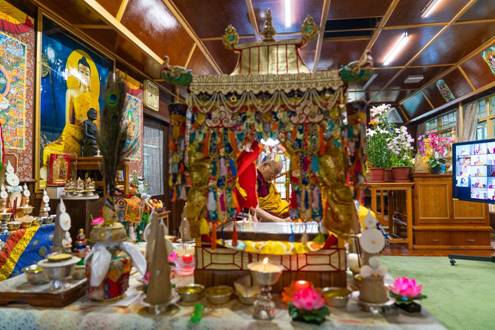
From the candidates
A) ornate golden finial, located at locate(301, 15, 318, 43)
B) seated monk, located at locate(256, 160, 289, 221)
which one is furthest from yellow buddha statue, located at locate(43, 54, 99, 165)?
ornate golden finial, located at locate(301, 15, 318, 43)

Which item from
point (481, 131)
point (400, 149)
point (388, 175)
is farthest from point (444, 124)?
point (388, 175)

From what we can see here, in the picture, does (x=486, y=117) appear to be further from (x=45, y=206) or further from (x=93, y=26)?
(x=45, y=206)

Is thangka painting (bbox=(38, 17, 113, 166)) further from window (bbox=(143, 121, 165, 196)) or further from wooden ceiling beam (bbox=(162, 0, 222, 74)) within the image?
window (bbox=(143, 121, 165, 196))

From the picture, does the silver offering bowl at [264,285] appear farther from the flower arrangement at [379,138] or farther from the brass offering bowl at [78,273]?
the flower arrangement at [379,138]

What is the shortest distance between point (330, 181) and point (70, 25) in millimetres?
3193

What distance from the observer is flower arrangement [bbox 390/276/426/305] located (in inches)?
65.1

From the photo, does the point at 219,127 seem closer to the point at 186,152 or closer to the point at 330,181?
the point at 186,152

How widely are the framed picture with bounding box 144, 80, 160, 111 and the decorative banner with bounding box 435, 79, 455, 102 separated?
19.1 ft

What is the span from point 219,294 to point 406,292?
1.00 metres

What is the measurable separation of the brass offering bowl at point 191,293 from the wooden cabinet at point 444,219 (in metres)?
4.36

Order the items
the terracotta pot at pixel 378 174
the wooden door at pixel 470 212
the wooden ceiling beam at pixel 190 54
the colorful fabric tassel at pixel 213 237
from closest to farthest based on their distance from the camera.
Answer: the colorful fabric tassel at pixel 213 237 < the wooden ceiling beam at pixel 190 54 < the wooden door at pixel 470 212 < the terracotta pot at pixel 378 174

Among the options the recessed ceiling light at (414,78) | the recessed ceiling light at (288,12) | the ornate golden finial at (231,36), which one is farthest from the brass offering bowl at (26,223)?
the recessed ceiling light at (414,78)

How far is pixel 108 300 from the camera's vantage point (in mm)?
1742

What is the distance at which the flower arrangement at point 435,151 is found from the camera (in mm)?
5152
